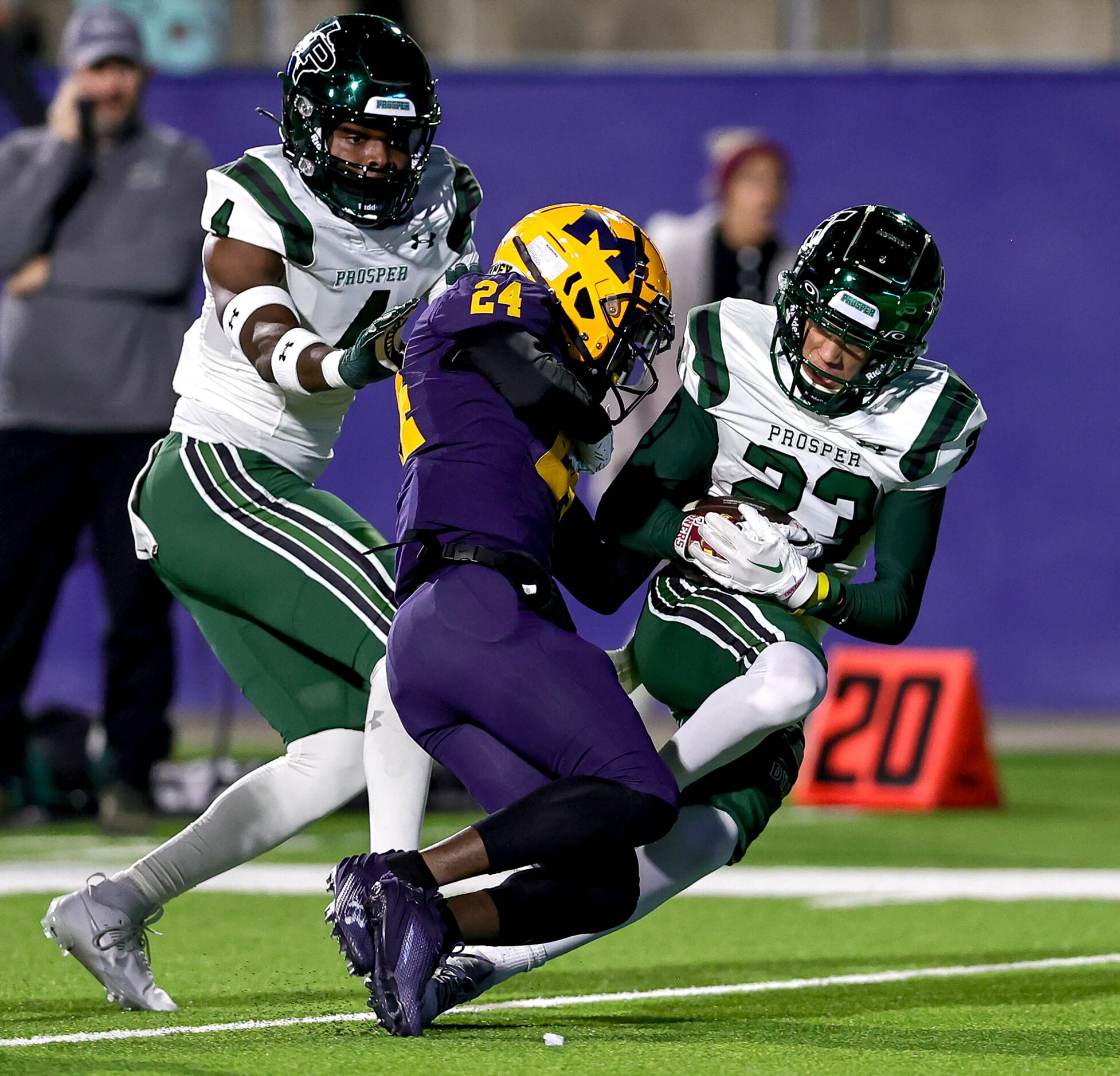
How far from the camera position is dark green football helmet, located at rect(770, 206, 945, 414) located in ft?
12.9

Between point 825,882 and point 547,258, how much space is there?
2691mm

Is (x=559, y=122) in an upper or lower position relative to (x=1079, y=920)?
upper

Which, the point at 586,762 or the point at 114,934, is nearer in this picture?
the point at 586,762

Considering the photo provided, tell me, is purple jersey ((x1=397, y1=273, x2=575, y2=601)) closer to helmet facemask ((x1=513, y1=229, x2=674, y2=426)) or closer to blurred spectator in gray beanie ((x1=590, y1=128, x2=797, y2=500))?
helmet facemask ((x1=513, y1=229, x2=674, y2=426))

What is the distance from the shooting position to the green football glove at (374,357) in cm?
374

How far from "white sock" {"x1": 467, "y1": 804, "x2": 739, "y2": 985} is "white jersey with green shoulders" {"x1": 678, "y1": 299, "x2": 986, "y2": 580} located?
0.59 m

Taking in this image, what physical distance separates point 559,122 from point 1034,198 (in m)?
2.17

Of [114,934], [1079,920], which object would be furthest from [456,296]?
[1079,920]

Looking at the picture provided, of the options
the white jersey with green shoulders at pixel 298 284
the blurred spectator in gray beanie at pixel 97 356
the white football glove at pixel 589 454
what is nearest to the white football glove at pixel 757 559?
the white football glove at pixel 589 454

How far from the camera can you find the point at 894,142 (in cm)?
1018

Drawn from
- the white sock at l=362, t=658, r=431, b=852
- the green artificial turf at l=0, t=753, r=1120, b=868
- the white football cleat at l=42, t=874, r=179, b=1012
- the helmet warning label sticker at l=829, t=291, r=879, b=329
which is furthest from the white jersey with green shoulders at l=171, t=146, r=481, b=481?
the green artificial turf at l=0, t=753, r=1120, b=868

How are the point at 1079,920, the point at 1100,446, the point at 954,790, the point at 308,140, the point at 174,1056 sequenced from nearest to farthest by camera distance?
the point at 174,1056
the point at 308,140
the point at 1079,920
the point at 954,790
the point at 1100,446

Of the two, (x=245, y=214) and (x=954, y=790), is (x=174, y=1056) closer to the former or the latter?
(x=245, y=214)

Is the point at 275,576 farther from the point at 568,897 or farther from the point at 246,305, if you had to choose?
the point at 568,897
